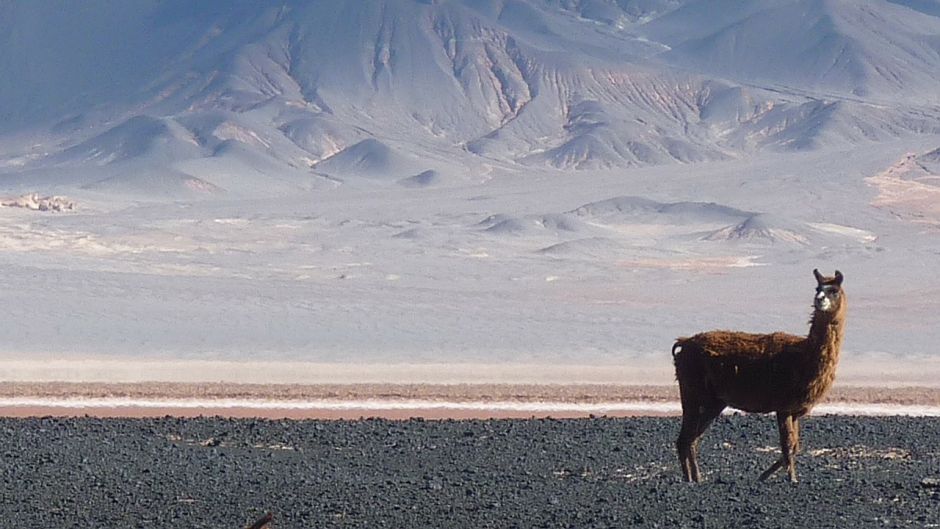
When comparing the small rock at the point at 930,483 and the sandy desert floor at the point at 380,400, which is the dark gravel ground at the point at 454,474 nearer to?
the small rock at the point at 930,483

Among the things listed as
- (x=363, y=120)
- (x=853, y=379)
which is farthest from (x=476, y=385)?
(x=363, y=120)

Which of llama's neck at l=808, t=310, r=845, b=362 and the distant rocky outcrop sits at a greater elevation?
the distant rocky outcrop

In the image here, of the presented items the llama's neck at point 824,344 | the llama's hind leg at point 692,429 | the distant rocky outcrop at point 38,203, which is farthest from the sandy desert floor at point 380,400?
the distant rocky outcrop at point 38,203

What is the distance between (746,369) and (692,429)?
618 mm

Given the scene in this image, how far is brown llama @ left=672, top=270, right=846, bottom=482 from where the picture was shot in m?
10.2

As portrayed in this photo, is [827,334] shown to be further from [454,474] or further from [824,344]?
[454,474]

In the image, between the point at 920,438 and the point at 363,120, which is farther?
the point at 363,120

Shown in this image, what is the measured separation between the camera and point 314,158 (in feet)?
349

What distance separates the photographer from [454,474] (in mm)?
11766

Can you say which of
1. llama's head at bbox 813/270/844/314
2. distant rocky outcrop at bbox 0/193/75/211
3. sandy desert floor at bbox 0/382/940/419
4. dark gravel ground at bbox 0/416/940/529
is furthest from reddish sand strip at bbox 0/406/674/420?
distant rocky outcrop at bbox 0/193/75/211

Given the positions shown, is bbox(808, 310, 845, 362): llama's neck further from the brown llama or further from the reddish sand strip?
the reddish sand strip

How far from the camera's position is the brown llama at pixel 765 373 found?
10.2 meters

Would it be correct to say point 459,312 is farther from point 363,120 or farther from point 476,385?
point 363,120

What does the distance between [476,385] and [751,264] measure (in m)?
28.0
